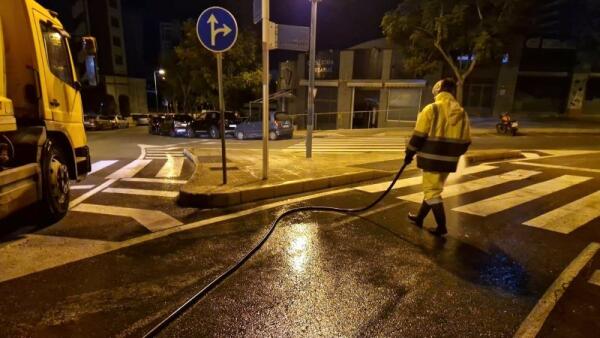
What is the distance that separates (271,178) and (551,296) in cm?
479

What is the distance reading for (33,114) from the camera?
4531mm

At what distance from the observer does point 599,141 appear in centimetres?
1583

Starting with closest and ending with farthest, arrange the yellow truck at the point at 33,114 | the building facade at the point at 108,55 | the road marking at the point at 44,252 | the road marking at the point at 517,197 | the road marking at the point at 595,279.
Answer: the road marking at the point at 595,279 < the road marking at the point at 44,252 < the yellow truck at the point at 33,114 < the road marking at the point at 517,197 < the building facade at the point at 108,55

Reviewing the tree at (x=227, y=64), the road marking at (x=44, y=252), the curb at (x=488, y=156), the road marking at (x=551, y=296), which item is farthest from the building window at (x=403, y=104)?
the road marking at (x=44, y=252)

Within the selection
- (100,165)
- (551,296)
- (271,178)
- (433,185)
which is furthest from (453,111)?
(100,165)

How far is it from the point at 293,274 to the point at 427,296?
1237 mm

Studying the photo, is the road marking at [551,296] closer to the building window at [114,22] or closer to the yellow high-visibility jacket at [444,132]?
the yellow high-visibility jacket at [444,132]

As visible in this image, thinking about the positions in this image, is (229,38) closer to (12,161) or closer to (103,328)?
(12,161)

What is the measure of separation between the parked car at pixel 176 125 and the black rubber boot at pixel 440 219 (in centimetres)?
2113

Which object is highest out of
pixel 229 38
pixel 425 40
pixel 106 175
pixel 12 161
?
pixel 425 40

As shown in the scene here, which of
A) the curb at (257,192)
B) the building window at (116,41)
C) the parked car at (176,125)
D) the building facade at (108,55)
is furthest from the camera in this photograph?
the building window at (116,41)

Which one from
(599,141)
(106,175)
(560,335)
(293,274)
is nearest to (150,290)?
(293,274)

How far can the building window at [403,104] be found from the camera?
85.1 ft

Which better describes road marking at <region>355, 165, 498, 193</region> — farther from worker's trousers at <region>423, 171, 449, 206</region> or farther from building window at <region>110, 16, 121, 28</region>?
building window at <region>110, 16, 121, 28</region>
